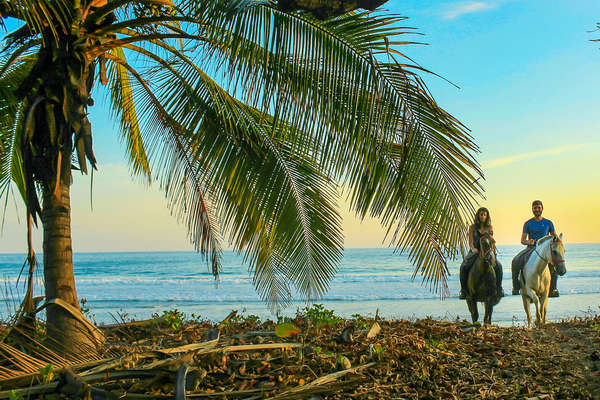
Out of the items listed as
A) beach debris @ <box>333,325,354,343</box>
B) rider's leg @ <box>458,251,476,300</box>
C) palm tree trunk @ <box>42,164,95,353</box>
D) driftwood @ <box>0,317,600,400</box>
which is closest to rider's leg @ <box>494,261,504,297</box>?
rider's leg @ <box>458,251,476,300</box>

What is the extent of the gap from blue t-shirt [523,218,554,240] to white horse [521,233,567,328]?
1.47 feet

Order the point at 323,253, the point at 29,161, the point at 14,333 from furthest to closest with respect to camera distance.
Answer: the point at 323,253, the point at 29,161, the point at 14,333

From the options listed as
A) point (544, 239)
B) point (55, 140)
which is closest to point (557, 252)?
point (544, 239)

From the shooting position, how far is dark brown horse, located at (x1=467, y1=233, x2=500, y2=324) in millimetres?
8148

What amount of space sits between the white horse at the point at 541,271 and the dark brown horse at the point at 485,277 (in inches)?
59.7

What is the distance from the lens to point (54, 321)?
190 inches

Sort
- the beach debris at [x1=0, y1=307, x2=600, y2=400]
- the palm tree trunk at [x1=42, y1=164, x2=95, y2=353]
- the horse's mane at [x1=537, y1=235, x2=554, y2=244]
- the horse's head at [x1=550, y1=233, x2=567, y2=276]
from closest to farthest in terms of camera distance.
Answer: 1. the beach debris at [x1=0, y1=307, x2=600, y2=400]
2. the palm tree trunk at [x1=42, y1=164, x2=95, y2=353]
3. the horse's head at [x1=550, y1=233, x2=567, y2=276]
4. the horse's mane at [x1=537, y1=235, x2=554, y2=244]

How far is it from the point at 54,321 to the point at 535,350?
4556 millimetres

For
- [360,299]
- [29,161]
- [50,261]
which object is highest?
[29,161]

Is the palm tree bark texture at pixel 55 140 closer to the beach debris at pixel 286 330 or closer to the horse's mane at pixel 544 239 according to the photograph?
the beach debris at pixel 286 330

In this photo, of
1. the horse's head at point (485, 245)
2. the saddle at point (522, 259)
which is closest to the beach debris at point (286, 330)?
the horse's head at point (485, 245)

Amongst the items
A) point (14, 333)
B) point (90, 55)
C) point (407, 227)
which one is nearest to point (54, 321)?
point (14, 333)

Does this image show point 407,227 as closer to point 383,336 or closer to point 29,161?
point 383,336

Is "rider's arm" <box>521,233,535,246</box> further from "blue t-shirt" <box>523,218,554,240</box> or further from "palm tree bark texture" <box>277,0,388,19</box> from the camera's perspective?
"palm tree bark texture" <box>277,0,388,19</box>
